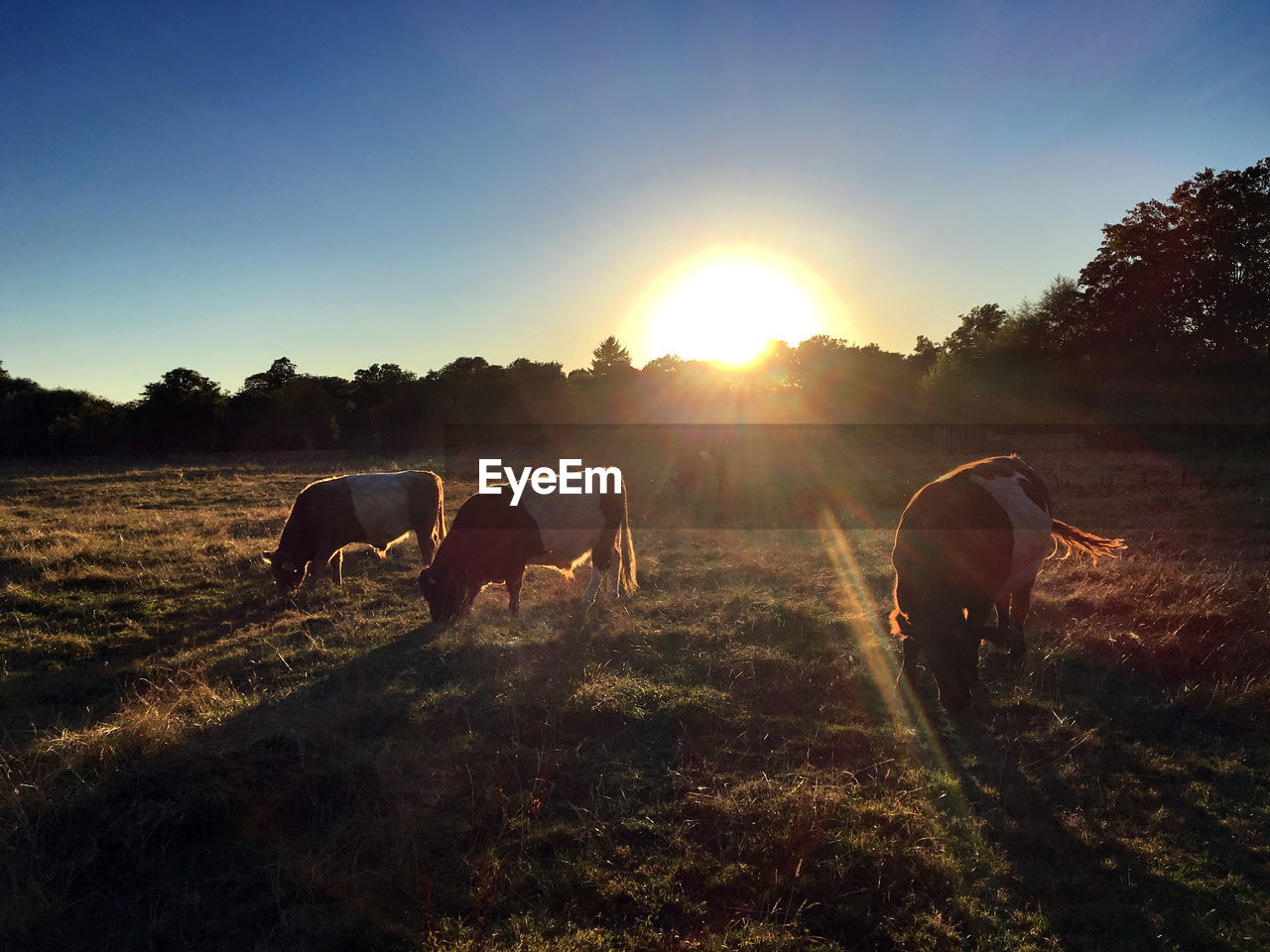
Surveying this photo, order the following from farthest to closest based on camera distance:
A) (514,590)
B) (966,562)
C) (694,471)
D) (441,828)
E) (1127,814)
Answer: (694,471), (514,590), (966,562), (1127,814), (441,828)

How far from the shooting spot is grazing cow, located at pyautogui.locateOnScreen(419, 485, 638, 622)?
8.52m

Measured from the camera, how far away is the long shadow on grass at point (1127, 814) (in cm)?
338

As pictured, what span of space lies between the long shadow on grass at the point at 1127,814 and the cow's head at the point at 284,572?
8.90 meters

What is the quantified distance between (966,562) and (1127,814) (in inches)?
88.3

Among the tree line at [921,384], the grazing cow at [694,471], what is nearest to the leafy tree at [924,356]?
the tree line at [921,384]

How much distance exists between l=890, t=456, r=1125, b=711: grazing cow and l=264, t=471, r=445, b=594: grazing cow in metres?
7.96

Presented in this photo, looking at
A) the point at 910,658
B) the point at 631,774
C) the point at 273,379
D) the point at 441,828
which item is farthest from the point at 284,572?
the point at 273,379

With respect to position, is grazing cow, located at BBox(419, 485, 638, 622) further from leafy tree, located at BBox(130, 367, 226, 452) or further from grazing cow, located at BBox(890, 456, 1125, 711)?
leafy tree, located at BBox(130, 367, 226, 452)

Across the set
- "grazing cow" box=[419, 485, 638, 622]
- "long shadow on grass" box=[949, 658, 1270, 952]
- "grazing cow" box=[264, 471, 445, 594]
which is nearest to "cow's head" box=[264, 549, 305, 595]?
"grazing cow" box=[264, 471, 445, 594]

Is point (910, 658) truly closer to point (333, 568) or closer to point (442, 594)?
point (442, 594)

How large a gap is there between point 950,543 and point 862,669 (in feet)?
4.93

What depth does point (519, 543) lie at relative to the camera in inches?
352

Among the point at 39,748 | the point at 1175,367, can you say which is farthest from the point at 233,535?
the point at 1175,367

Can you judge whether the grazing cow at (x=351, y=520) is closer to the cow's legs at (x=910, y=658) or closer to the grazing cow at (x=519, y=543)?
the grazing cow at (x=519, y=543)
